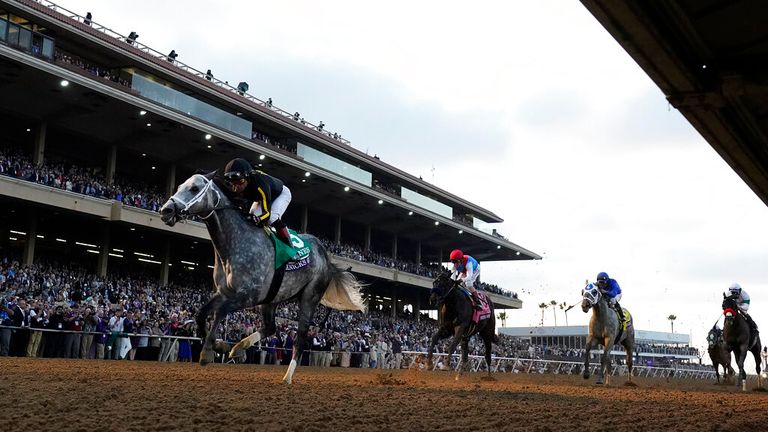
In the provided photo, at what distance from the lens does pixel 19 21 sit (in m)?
29.2

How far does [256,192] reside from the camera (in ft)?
30.7

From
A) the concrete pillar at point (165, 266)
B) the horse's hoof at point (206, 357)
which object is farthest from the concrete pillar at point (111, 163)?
the horse's hoof at point (206, 357)

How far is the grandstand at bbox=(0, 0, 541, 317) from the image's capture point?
2842 centimetres

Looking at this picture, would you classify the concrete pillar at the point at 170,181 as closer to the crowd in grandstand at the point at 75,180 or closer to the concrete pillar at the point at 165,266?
the crowd in grandstand at the point at 75,180

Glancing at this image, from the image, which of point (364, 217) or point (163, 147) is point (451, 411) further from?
point (364, 217)

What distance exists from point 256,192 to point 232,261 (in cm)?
108

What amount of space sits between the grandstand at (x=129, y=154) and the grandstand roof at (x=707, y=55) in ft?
72.5

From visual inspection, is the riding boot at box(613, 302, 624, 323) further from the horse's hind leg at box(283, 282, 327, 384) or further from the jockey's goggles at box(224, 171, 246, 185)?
the jockey's goggles at box(224, 171, 246, 185)

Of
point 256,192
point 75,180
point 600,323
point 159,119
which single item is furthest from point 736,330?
point 75,180

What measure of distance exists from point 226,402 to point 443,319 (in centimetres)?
946

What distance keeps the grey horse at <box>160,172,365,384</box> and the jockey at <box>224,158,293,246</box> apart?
0.53ft

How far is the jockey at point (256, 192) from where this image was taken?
9211mm

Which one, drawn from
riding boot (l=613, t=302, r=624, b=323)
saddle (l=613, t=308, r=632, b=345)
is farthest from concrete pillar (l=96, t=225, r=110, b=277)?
riding boot (l=613, t=302, r=624, b=323)

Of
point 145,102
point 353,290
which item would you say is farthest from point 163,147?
point 353,290
